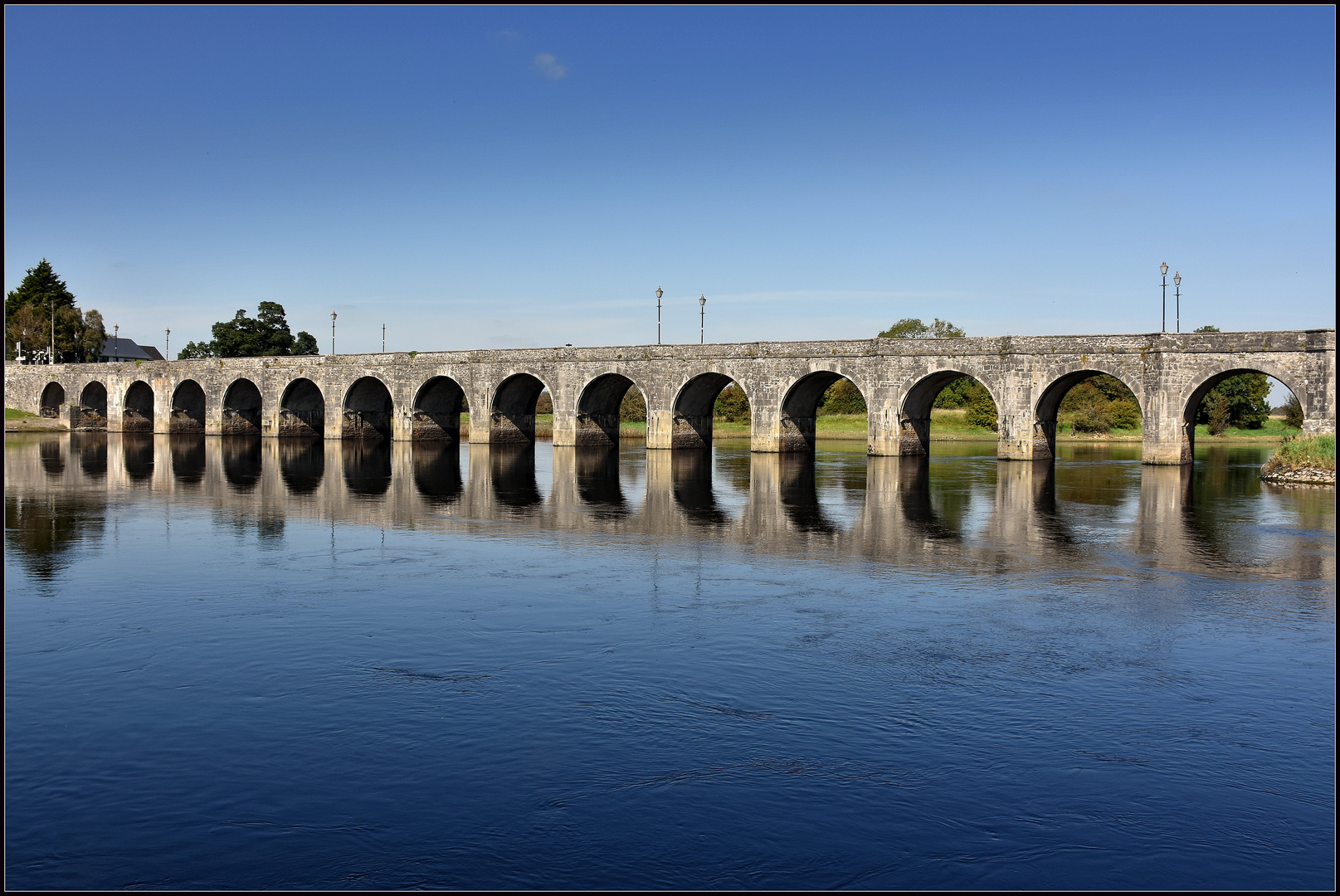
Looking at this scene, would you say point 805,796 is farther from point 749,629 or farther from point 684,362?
point 684,362

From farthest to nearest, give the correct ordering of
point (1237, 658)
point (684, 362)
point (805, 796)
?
point (684, 362) → point (1237, 658) → point (805, 796)

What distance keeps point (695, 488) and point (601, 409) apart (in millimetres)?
26171

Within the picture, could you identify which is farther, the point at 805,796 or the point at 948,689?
the point at 948,689

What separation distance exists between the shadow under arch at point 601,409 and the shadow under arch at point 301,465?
1402 centimetres

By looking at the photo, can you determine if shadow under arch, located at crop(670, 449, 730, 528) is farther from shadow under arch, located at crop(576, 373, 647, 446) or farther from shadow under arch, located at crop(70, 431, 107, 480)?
shadow under arch, located at crop(70, 431, 107, 480)

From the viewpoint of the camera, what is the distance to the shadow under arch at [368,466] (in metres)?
33.6

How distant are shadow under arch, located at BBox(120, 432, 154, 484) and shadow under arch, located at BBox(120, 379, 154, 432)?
1.05 metres

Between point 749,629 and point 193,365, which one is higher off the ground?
point 193,365

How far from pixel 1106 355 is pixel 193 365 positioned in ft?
197

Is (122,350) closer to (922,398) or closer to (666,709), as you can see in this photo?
(922,398)

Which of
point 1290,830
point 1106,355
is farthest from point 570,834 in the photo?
point 1106,355

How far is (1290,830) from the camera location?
7.37m

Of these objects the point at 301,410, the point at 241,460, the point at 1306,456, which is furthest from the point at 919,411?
the point at 301,410

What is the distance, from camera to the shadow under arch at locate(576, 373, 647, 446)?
58344 mm
